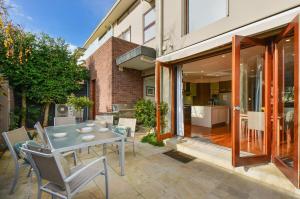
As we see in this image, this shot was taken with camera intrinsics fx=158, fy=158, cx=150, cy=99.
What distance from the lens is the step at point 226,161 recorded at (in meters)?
2.67

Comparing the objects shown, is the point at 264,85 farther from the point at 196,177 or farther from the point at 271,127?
the point at 196,177

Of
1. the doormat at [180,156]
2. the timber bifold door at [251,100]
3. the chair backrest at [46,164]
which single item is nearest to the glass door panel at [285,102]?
the timber bifold door at [251,100]

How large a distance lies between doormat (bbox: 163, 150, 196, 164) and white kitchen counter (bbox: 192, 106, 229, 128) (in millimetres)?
3117

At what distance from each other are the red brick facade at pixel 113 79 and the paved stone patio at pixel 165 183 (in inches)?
157

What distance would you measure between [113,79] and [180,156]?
4.57 meters

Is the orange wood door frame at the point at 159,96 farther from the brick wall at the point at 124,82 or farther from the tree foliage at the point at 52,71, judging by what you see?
the tree foliage at the point at 52,71

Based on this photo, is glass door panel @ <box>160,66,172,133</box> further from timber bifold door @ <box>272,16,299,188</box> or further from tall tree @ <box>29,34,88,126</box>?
tall tree @ <box>29,34,88,126</box>

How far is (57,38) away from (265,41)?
837cm

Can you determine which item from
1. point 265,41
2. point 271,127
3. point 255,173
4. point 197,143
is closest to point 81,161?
point 197,143

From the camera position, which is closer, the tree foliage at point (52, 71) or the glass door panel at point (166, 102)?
the glass door panel at point (166, 102)

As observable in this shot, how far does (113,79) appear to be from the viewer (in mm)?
7145

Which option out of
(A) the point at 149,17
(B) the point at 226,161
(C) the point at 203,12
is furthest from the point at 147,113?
(A) the point at 149,17

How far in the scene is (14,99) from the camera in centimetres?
694

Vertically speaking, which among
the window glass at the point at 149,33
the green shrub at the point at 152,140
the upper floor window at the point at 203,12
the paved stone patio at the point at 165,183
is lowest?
the paved stone patio at the point at 165,183
